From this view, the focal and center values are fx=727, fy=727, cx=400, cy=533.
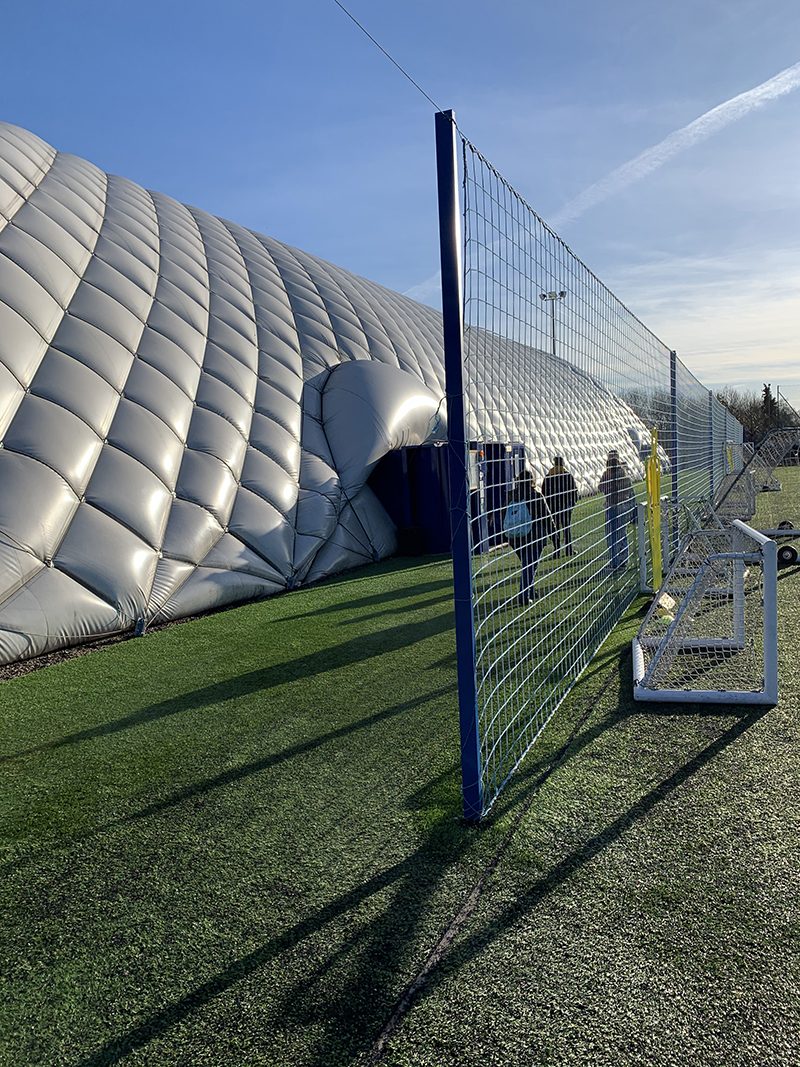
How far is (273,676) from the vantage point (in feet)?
16.2

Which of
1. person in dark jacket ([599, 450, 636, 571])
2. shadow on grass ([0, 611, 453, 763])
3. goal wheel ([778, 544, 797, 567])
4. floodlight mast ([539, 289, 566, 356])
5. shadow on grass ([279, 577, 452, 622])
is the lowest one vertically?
shadow on grass ([0, 611, 453, 763])

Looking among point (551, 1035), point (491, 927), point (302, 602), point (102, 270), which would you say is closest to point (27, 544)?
point (302, 602)

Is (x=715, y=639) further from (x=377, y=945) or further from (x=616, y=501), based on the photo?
(x=377, y=945)

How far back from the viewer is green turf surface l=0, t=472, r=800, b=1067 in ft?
5.97

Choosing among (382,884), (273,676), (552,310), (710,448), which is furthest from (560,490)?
(710,448)

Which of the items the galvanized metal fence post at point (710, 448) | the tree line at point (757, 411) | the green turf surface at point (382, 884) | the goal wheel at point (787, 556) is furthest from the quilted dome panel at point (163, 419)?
the tree line at point (757, 411)

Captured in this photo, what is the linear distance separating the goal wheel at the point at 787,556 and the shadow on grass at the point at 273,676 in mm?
4055

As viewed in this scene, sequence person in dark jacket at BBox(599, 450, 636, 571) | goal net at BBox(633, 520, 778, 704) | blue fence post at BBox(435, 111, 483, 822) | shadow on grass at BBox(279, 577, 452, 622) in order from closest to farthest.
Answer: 1. blue fence post at BBox(435, 111, 483, 822)
2. goal net at BBox(633, 520, 778, 704)
3. person in dark jacket at BBox(599, 450, 636, 571)
4. shadow on grass at BBox(279, 577, 452, 622)

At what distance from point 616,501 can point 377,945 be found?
223 inches

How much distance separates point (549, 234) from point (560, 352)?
26.0 inches

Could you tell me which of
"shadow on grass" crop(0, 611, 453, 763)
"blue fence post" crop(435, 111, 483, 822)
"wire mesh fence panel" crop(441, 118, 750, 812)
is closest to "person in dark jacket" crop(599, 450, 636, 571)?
"wire mesh fence panel" crop(441, 118, 750, 812)

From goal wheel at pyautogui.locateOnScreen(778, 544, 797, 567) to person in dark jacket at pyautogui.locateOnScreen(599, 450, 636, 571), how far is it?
1728mm

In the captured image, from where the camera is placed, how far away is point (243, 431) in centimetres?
849

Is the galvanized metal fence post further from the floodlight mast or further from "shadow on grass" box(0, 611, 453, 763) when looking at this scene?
the floodlight mast
